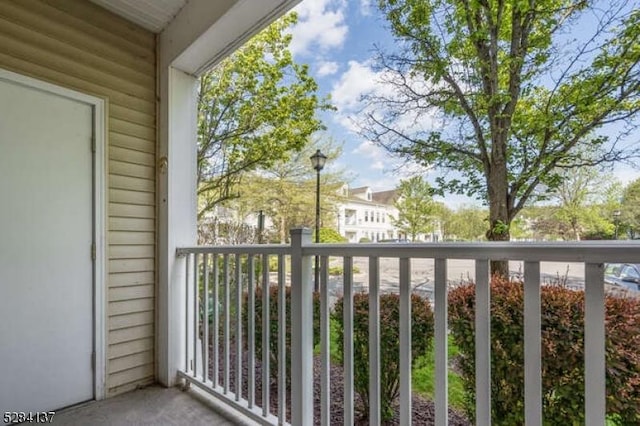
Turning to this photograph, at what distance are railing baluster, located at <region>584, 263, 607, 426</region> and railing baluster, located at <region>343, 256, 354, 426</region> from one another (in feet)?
2.58

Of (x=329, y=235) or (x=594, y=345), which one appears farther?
(x=329, y=235)

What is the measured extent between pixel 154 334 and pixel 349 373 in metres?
1.75

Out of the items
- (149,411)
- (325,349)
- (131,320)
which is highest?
(325,349)

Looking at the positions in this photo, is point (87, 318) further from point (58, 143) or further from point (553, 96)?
point (553, 96)

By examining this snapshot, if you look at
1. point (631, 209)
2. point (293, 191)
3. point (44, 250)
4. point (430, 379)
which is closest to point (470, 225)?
point (631, 209)

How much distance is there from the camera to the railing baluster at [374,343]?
130cm

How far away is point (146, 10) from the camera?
2314 mm

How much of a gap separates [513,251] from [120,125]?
2.52 m

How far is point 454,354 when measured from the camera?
1.63m

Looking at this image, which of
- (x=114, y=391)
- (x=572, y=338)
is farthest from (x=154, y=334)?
(x=572, y=338)

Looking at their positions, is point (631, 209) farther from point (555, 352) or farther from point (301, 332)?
point (301, 332)

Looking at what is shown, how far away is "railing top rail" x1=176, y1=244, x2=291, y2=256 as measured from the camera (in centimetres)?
169

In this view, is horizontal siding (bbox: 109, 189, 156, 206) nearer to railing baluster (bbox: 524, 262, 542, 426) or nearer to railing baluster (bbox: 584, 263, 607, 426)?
railing baluster (bbox: 524, 262, 542, 426)

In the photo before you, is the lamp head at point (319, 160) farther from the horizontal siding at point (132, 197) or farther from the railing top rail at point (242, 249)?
the horizontal siding at point (132, 197)
